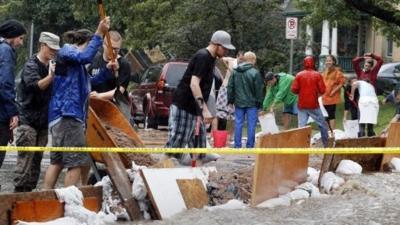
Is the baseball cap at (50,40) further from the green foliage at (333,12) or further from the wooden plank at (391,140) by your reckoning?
the green foliage at (333,12)

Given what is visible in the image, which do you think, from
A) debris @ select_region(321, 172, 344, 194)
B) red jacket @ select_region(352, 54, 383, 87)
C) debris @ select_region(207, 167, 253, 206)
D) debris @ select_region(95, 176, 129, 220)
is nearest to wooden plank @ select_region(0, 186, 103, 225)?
debris @ select_region(95, 176, 129, 220)

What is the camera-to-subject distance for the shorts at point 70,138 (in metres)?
7.76

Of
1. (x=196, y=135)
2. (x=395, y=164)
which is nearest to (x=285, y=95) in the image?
(x=395, y=164)

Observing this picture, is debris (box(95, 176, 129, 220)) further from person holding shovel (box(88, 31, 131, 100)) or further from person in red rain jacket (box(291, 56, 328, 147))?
person in red rain jacket (box(291, 56, 328, 147))

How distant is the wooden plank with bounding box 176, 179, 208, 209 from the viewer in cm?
798

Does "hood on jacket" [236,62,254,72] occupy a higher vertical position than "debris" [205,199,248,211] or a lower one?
higher

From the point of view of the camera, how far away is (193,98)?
904 centimetres

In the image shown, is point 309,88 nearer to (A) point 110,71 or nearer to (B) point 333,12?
(A) point 110,71

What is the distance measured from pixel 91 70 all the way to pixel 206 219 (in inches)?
104

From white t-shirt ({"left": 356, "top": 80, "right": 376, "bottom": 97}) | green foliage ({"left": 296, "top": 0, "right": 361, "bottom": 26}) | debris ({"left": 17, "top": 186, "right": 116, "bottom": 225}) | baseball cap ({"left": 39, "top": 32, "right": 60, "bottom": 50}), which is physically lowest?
debris ({"left": 17, "top": 186, "right": 116, "bottom": 225})

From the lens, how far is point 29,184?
8539 millimetres

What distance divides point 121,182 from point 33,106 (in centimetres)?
135

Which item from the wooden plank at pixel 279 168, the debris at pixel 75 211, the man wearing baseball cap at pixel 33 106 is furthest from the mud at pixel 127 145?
the wooden plank at pixel 279 168

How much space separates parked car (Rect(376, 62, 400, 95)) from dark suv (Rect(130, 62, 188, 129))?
11.5 m
